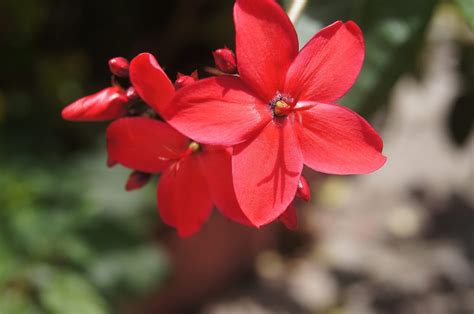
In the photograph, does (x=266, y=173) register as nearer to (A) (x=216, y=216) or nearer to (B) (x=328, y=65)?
(B) (x=328, y=65)

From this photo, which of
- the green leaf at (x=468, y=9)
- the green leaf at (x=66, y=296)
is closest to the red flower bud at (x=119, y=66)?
the green leaf at (x=468, y=9)

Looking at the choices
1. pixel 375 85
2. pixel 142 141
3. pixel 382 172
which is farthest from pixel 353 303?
pixel 142 141

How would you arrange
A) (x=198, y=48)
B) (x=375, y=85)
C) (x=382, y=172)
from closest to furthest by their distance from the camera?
1. (x=375, y=85)
2. (x=198, y=48)
3. (x=382, y=172)

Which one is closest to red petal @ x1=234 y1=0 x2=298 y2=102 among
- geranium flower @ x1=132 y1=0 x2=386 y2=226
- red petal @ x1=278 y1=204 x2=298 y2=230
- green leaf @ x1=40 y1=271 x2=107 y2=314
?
geranium flower @ x1=132 y1=0 x2=386 y2=226

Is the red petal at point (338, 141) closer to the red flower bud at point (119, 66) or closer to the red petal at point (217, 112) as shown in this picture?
the red petal at point (217, 112)

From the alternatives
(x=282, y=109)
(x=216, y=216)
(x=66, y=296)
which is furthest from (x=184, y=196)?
(x=216, y=216)

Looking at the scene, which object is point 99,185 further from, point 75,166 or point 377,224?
point 377,224
